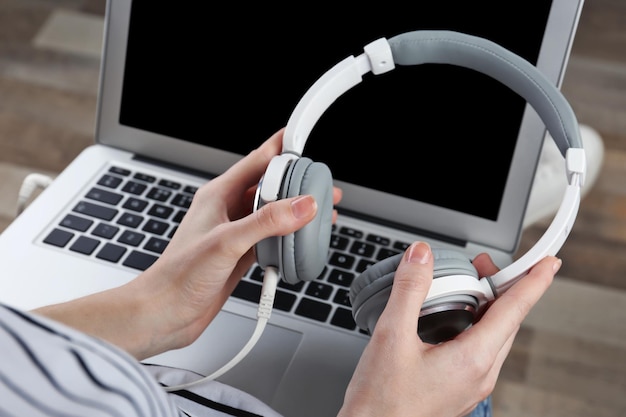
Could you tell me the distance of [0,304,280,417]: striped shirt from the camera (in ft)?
1.21

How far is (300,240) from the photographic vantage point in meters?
0.65

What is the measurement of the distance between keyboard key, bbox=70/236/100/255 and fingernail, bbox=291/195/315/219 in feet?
1.09

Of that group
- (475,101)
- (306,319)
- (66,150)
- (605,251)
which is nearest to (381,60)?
(475,101)

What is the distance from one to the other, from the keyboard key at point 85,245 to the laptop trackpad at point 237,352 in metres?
0.16

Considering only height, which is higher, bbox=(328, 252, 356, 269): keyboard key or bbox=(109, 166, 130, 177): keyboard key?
bbox=(109, 166, 130, 177): keyboard key

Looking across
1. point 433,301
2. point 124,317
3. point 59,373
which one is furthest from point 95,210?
point 59,373

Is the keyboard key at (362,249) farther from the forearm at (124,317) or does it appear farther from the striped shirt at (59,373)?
the striped shirt at (59,373)

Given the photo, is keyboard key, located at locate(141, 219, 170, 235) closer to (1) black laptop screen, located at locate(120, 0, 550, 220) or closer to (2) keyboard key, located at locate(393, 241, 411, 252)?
(1) black laptop screen, located at locate(120, 0, 550, 220)

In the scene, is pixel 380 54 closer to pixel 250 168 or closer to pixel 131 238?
pixel 250 168

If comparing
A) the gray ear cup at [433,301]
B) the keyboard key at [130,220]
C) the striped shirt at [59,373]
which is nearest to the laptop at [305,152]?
the keyboard key at [130,220]

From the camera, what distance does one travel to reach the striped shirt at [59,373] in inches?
14.5

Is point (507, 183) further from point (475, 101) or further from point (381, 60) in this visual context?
point (381, 60)

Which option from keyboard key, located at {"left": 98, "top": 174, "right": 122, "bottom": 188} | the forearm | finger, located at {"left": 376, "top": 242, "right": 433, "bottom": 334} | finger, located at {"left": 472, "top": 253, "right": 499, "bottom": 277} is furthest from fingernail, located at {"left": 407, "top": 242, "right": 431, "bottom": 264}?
keyboard key, located at {"left": 98, "top": 174, "right": 122, "bottom": 188}

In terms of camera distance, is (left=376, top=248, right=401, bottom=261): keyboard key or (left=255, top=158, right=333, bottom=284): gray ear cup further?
(left=376, top=248, right=401, bottom=261): keyboard key
